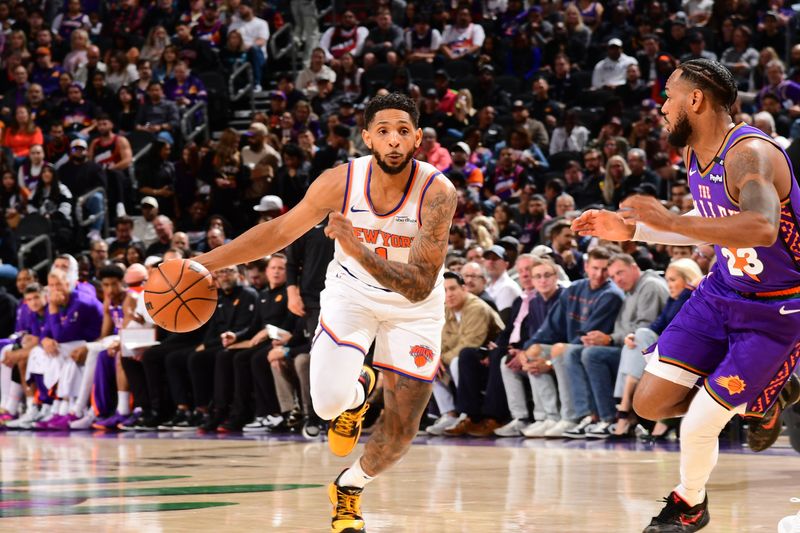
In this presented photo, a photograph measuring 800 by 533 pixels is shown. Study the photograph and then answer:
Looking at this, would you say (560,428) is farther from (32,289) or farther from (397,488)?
(32,289)

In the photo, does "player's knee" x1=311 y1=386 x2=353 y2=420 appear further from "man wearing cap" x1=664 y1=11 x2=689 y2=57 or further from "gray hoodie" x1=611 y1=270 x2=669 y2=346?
"man wearing cap" x1=664 y1=11 x2=689 y2=57

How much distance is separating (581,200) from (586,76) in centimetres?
305

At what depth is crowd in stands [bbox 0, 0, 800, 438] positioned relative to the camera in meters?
10.2

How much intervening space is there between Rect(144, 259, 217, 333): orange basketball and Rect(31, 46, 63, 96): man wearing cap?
46.9 feet

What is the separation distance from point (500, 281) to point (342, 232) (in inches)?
272

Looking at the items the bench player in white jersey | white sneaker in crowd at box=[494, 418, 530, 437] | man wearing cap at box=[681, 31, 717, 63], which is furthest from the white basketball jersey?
man wearing cap at box=[681, 31, 717, 63]

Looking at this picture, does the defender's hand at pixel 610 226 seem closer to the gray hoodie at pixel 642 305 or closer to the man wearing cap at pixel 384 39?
the gray hoodie at pixel 642 305

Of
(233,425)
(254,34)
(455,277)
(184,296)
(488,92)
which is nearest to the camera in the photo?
(184,296)

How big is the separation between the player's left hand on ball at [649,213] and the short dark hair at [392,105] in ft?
4.37

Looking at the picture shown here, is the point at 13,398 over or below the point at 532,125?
below

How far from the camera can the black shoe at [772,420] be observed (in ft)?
16.8

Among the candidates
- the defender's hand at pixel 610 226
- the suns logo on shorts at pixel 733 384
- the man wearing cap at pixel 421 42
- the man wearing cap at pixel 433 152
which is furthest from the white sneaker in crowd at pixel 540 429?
the man wearing cap at pixel 421 42

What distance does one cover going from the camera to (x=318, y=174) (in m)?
14.6

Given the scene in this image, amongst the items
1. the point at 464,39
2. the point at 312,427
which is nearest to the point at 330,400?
the point at 312,427
